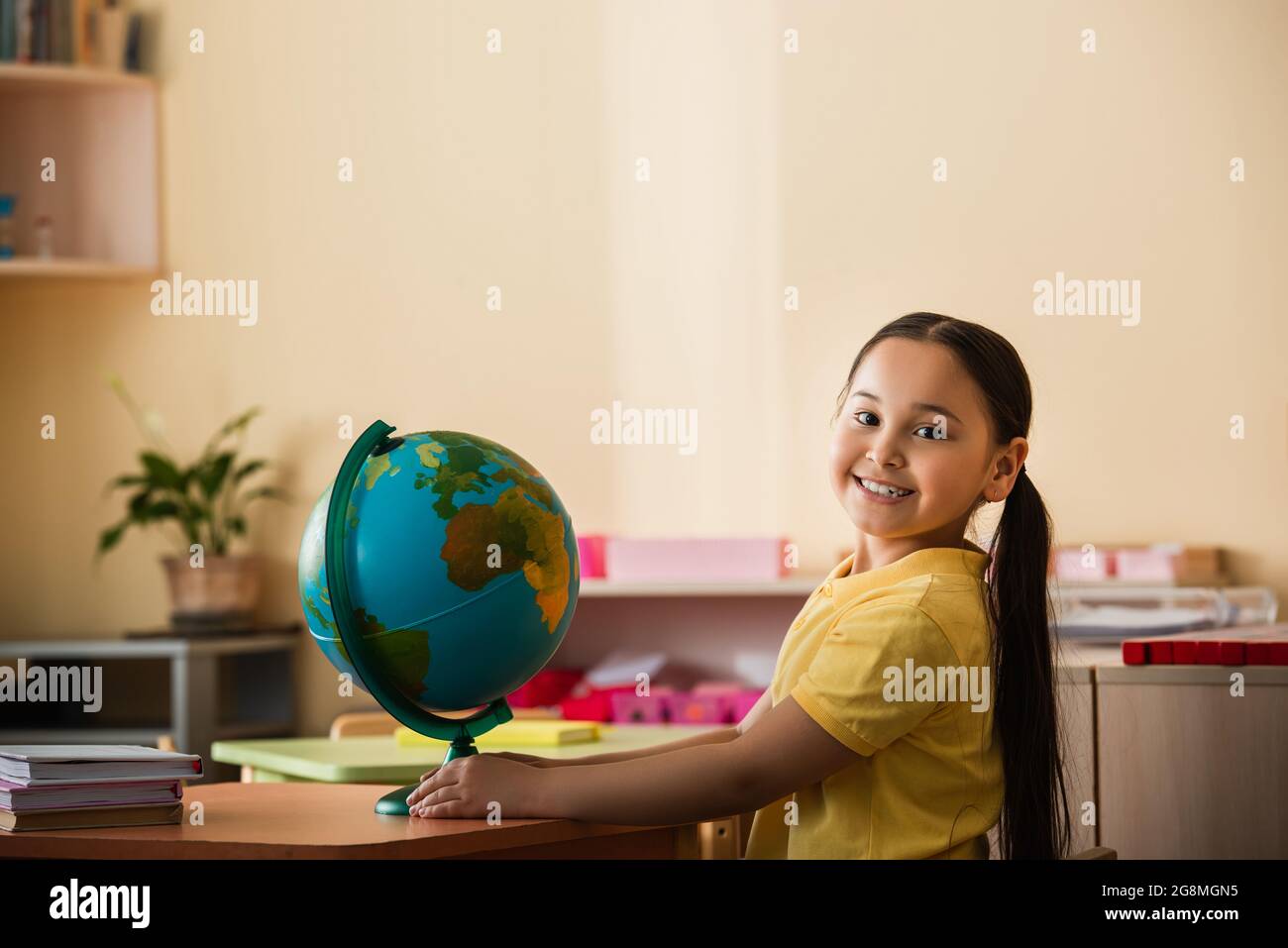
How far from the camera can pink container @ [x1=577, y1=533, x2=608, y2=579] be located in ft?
11.9

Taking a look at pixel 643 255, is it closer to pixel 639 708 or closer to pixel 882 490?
pixel 639 708

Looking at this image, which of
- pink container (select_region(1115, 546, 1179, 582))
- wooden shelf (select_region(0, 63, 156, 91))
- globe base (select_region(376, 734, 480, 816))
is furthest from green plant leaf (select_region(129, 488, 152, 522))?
globe base (select_region(376, 734, 480, 816))

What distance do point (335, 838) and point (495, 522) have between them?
1.07 ft

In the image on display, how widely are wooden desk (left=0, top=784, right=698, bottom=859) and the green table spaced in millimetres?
414

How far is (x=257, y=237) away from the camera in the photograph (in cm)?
408

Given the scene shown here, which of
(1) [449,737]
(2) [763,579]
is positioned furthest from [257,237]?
(1) [449,737]

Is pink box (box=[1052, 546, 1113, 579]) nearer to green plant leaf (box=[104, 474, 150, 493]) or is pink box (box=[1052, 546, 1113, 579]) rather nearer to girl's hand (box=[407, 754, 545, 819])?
girl's hand (box=[407, 754, 545, 819])

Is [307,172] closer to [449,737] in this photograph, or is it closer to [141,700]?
[141,700]

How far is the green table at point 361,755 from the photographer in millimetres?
1959

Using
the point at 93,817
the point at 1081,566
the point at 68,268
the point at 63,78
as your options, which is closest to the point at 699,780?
the point at 93,817

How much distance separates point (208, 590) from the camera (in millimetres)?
3818

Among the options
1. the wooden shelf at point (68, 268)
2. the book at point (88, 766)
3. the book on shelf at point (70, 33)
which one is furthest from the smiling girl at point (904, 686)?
the book on shelf at point (70, 33)

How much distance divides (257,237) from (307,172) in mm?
234

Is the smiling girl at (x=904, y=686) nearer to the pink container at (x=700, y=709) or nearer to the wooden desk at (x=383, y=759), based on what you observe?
the wooden desk at (x=383, y=759)
